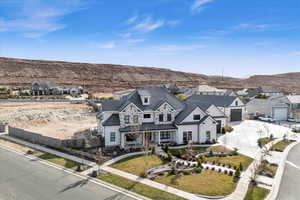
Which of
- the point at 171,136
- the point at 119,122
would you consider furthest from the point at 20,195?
the point at 171,136

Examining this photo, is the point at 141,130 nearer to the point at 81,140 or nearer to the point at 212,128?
the point at 81,140

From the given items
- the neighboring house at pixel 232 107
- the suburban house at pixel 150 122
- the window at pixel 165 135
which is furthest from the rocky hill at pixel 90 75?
the window at pixel 165 135

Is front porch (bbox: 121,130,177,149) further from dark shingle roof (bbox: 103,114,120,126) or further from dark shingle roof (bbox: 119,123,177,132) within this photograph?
dark shingle roof (bbox: 103,114,120,126)

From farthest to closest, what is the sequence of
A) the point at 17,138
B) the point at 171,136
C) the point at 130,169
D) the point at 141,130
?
1. the point at 17,138
2. the point at 171,136
3. the point at 141,130
4. the point at 130,169

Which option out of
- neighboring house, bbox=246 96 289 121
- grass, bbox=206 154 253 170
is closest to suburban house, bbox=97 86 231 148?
grass, bbox=206 154 253 170

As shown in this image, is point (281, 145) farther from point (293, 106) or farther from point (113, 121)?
point (293, 106)

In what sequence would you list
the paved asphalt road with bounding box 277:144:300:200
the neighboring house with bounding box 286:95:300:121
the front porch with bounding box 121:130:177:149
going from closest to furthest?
the paved asphalt road with bounding box 277:144:300:200 < the front porch with bounding box 121:130:177:149 < the neighboring house with bounding box 286:95:300:121
